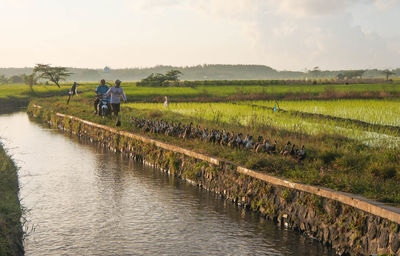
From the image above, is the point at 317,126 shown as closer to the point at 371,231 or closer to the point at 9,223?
the point at 371,231

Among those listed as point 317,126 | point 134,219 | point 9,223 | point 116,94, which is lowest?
point 134,219

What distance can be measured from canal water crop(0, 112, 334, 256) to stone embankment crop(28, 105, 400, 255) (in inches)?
10.4

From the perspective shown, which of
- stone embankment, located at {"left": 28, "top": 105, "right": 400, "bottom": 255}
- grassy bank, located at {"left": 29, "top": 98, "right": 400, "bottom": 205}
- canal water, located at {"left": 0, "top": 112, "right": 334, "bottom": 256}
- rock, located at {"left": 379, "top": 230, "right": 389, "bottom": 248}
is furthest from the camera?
grassy bank, located at {"left": 29, "top": 98, "right": 400, "bottom": 205}

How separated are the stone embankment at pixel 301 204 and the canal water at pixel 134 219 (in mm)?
264

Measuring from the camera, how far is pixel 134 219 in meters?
11.3

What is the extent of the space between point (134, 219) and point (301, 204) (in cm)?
384

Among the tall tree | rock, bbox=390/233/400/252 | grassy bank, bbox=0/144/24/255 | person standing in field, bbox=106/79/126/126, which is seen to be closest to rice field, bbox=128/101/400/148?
person standing in field, bbox=106/79/126/126

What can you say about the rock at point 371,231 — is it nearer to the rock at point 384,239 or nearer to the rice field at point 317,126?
the rock at point 384,239

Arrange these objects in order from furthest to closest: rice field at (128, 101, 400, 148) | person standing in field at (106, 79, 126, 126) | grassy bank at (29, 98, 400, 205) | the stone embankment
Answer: person standing in field at (106, 79, 126, 126), rice field at (128, 101, 400, 148), grassy bank at (29, 98, 400, 205), the stone embankment

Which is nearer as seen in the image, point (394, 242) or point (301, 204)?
point (394, 242)

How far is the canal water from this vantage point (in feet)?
30.9

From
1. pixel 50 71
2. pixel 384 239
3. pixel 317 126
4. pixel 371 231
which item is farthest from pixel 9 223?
pixel 50 71

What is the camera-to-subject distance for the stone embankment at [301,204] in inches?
318

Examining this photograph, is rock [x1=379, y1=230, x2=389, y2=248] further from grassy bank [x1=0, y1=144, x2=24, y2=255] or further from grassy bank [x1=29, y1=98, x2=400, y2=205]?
grassy bank [x1=0, y1=144, x2=24, y2=255]
